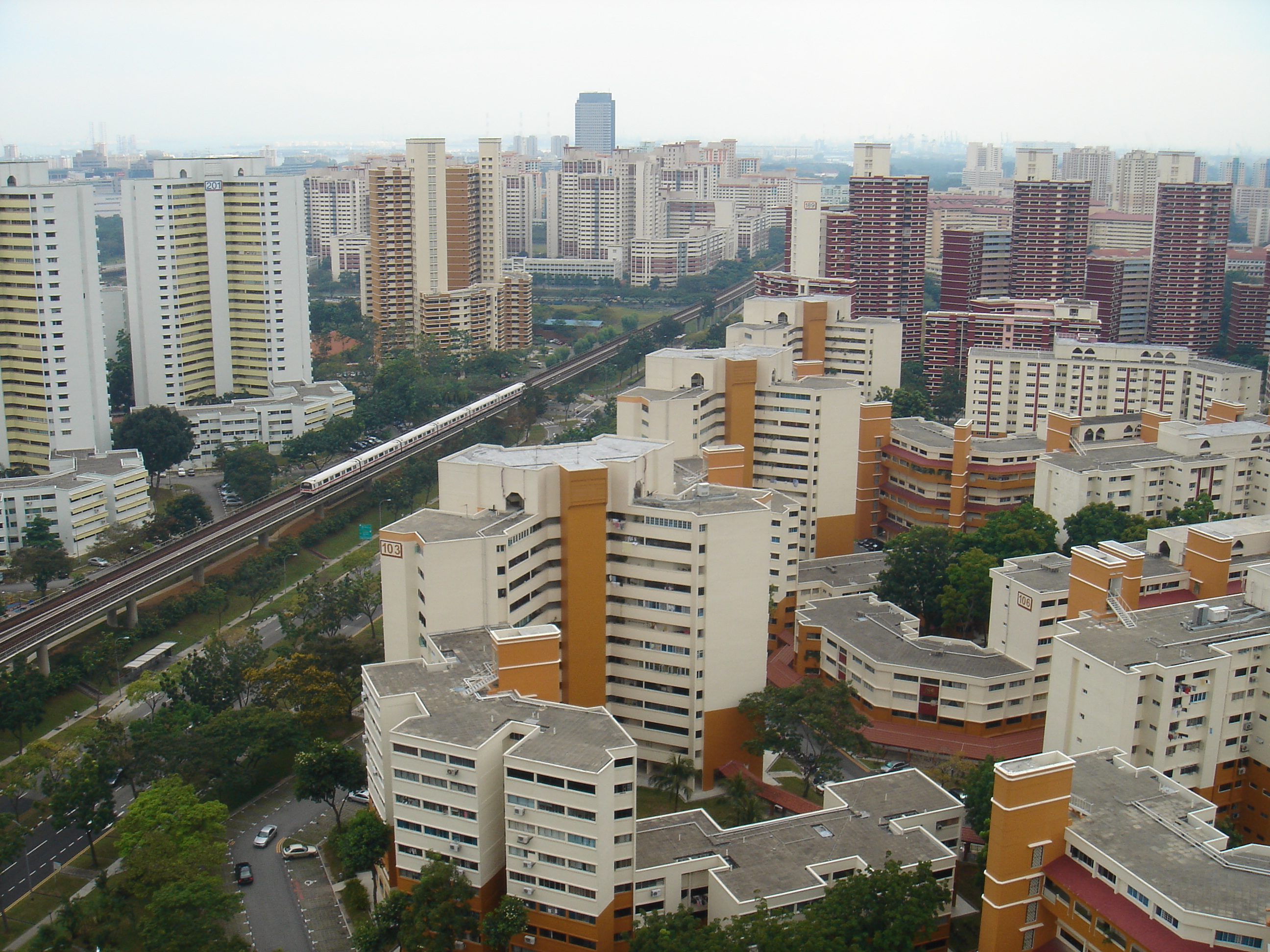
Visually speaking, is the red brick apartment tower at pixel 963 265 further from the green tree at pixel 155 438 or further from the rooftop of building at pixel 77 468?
the rooftop of building at pixel 77 468

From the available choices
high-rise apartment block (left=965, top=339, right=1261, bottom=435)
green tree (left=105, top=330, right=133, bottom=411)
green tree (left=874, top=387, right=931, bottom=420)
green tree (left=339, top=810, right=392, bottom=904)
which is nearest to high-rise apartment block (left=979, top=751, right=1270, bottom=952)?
green tree (left=339, top=810, right=392, bottom=904)

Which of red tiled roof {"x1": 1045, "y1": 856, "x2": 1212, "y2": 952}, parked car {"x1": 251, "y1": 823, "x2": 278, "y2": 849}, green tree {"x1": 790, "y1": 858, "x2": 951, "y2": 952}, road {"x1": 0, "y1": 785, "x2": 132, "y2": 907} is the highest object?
red tiled roof {"x1": 1045, "y1": 856, "x2": 1212, "y2": 952}

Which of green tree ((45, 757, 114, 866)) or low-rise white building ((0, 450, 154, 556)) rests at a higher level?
low-rise white building ((0, 450, 154, 556))

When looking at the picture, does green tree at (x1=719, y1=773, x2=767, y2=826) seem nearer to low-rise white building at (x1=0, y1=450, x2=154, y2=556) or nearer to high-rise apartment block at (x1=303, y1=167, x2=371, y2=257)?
low-rise white building at (x1=0, y1=450, x2=154, y2=556)

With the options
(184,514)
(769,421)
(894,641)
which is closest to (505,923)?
(894,641)

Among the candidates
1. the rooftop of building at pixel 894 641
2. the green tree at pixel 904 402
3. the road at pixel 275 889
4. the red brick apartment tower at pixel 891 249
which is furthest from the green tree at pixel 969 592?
the red brick apartment tower at pixel 891 249

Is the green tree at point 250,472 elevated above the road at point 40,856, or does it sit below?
above

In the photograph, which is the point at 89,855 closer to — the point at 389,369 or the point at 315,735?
the point at 315,735
